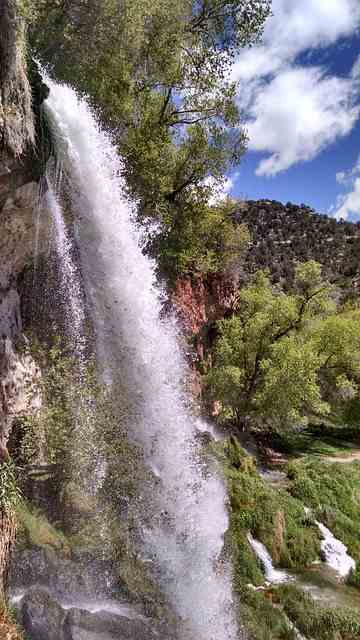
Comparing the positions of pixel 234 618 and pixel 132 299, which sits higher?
pixel 132 299

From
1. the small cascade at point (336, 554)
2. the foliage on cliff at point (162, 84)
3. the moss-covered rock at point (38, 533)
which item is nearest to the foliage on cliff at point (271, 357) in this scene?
the foliage on cliff at point (162, 84)

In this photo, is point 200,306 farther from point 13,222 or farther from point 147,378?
point 13,222

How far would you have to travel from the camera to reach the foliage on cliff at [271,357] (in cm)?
2573

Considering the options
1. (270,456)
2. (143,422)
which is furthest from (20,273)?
(270,456)

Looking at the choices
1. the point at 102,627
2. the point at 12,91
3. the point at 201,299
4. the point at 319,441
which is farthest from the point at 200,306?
the point at 12,91

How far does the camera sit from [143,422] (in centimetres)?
1479

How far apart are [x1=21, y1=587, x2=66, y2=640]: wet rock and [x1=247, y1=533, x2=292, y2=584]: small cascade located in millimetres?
6223

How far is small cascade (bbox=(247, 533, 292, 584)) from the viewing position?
14924 millimetres

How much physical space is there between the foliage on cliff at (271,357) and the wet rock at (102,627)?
1491cm

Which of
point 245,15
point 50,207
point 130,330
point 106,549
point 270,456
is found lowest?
point 106,549

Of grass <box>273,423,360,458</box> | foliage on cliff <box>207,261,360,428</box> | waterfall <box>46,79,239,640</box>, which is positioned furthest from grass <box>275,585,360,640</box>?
grass <box>273,423,360,458</box>

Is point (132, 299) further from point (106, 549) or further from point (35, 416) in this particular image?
point (106, 549)

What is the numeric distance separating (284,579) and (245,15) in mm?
19307

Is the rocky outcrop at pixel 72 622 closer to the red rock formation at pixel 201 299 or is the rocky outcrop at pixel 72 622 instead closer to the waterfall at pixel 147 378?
the waterfall at pixel 147 378
